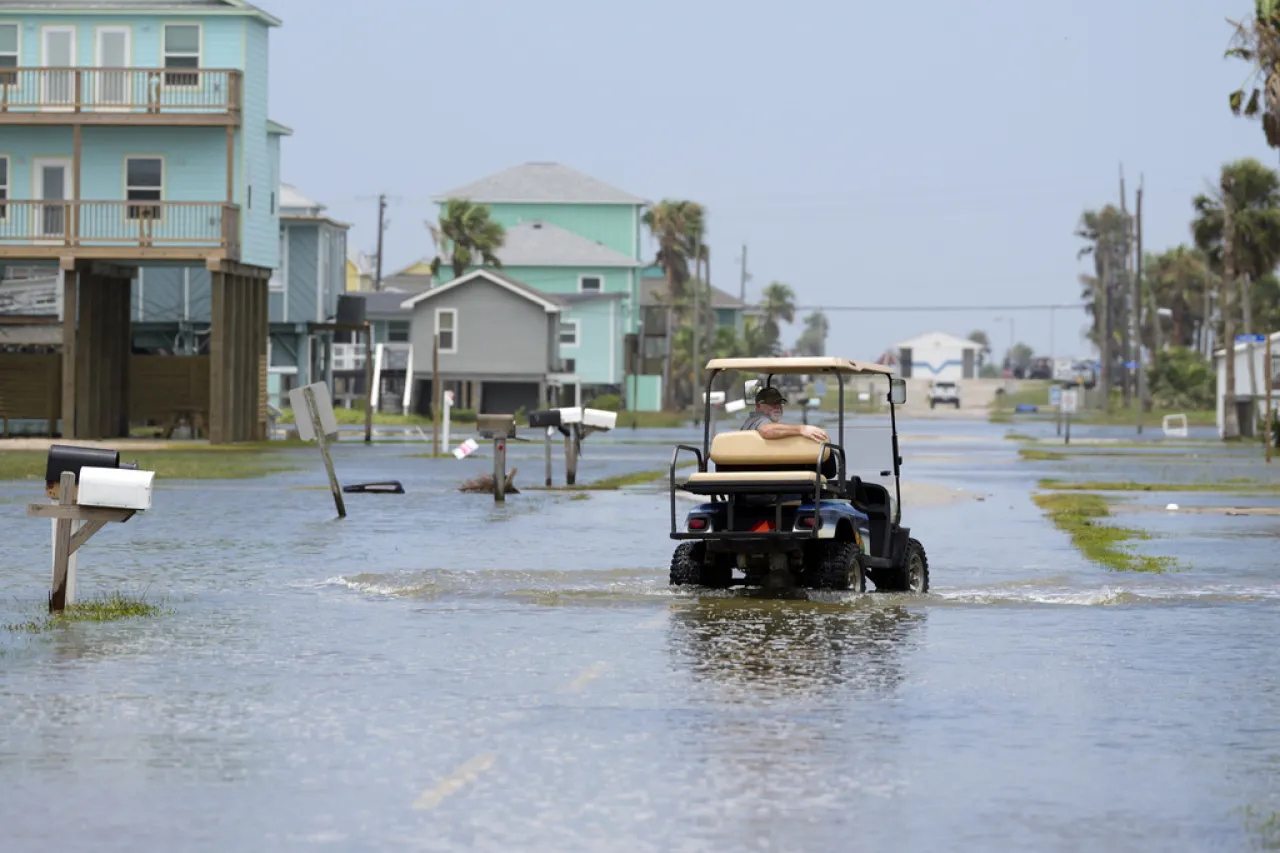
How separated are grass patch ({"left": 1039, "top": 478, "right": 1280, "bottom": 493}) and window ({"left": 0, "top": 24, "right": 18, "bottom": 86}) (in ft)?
102

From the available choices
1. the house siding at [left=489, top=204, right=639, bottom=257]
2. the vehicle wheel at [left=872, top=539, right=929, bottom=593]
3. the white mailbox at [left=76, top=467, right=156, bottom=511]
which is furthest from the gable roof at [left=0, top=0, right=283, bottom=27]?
the house siding at [left=489, top=204, right=639, bottom=257]

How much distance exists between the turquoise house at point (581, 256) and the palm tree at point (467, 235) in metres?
2.74

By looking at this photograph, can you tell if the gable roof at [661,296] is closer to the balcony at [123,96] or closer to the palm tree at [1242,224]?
the palm tree at [1242,224]

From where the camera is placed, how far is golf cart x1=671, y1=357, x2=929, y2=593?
18031mm

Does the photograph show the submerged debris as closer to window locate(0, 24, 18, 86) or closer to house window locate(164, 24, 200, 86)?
house window locate(164, 24, 200, 86)

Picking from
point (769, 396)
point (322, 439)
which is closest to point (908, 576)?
point (769, 396)

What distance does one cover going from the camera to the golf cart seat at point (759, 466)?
18.0 metres

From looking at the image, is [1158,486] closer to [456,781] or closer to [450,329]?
[456,781]

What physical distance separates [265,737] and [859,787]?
3028mm

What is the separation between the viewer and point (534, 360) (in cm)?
10206

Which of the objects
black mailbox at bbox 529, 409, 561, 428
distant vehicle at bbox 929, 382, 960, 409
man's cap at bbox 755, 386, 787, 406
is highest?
distant vehicle at bbox 929, 382, 960, 409

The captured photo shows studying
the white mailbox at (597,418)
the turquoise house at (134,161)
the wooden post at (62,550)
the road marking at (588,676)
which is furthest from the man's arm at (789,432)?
the turquoise house at (134,161)

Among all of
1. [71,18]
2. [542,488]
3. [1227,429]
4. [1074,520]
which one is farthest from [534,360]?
[1074,520]

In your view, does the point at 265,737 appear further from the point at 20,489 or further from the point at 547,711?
the point at 20,489
